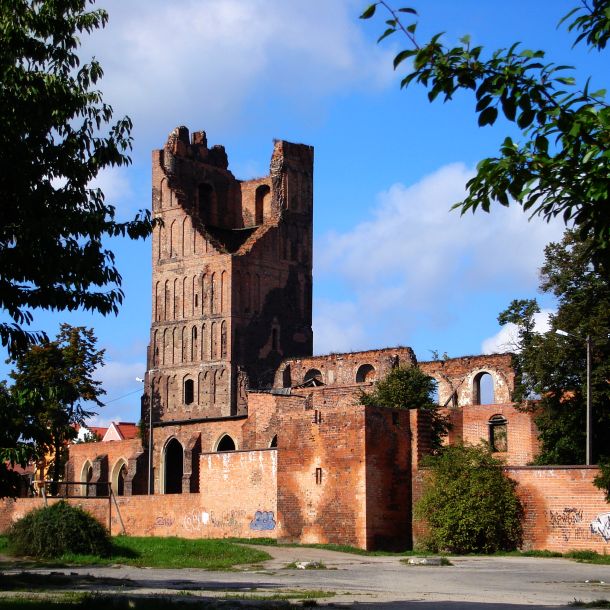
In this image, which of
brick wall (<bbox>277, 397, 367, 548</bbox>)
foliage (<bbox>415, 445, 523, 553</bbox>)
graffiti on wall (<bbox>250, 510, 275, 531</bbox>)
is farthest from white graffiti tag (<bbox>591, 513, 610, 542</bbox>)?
graffiti on wall (<bbox>250, 510, 275, 531</bbox>)

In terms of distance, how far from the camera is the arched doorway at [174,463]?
6369 cm

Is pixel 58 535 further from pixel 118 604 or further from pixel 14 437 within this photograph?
pixel 14 437

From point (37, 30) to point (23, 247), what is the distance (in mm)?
2613

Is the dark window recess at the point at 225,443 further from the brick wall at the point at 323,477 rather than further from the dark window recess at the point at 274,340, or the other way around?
the brick wall at the point at 323,477

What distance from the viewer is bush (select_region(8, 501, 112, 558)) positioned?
1088 inches

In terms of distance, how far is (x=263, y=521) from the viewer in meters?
34.3

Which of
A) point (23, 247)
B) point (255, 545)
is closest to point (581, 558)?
point (255, 545)

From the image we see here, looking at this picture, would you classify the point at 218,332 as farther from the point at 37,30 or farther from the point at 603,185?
the point at 603,185

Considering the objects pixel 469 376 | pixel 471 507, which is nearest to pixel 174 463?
pixel 469 376

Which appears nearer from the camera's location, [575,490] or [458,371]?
[575,490]

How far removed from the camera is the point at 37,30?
12594 mm

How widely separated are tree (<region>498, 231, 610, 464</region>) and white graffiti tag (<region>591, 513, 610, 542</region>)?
9.42 metres

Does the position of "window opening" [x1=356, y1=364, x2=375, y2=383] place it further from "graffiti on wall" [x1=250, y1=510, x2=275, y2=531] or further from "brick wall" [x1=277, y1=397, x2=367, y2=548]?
"brick wall" [x1=277, y1=397, x2=367, y2=548]

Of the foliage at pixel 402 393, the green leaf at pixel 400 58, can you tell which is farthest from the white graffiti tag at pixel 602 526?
the green leaf at pixel 400 58
